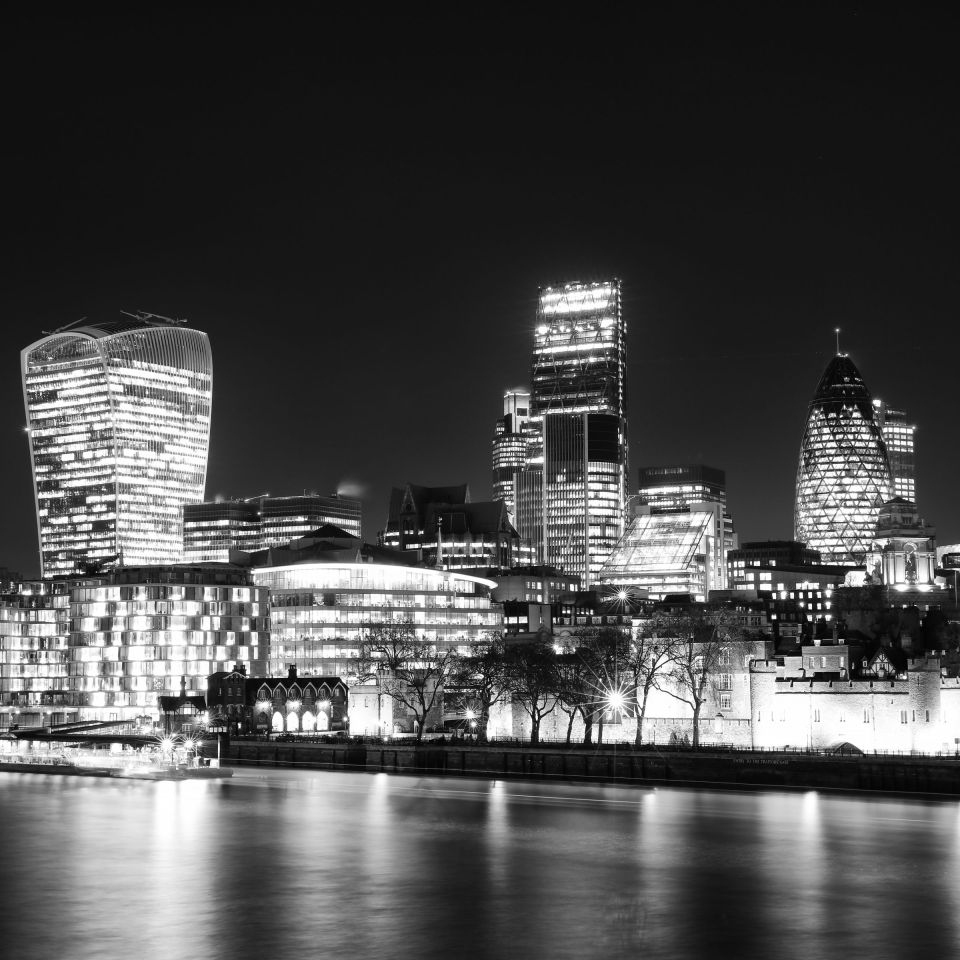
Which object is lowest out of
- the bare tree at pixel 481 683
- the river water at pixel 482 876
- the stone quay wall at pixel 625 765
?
the river water at pixel 482 876

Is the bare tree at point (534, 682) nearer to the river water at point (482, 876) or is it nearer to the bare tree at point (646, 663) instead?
the bare tree at point (646, 663)

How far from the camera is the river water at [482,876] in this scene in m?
60.4

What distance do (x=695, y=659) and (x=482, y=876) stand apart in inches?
2615

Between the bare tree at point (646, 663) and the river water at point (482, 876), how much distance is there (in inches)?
966

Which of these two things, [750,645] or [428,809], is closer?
[428,809]

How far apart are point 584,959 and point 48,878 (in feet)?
100

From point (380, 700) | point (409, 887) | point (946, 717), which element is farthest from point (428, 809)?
point (380, 700)

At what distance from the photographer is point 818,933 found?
6172 cm

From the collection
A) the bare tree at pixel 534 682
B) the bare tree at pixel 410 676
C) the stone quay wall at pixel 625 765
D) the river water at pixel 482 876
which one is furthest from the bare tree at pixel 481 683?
the river water at pixel 482 876

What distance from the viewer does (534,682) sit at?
14200cm

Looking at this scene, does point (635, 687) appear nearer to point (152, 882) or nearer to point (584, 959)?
point (152, 882)

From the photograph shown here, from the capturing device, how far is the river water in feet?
198

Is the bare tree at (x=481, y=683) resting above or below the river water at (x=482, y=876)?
above

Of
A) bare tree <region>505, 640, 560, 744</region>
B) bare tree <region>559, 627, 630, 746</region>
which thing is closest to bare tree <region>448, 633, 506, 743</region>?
bare tree <region>505, 640, 560, 744</region>
